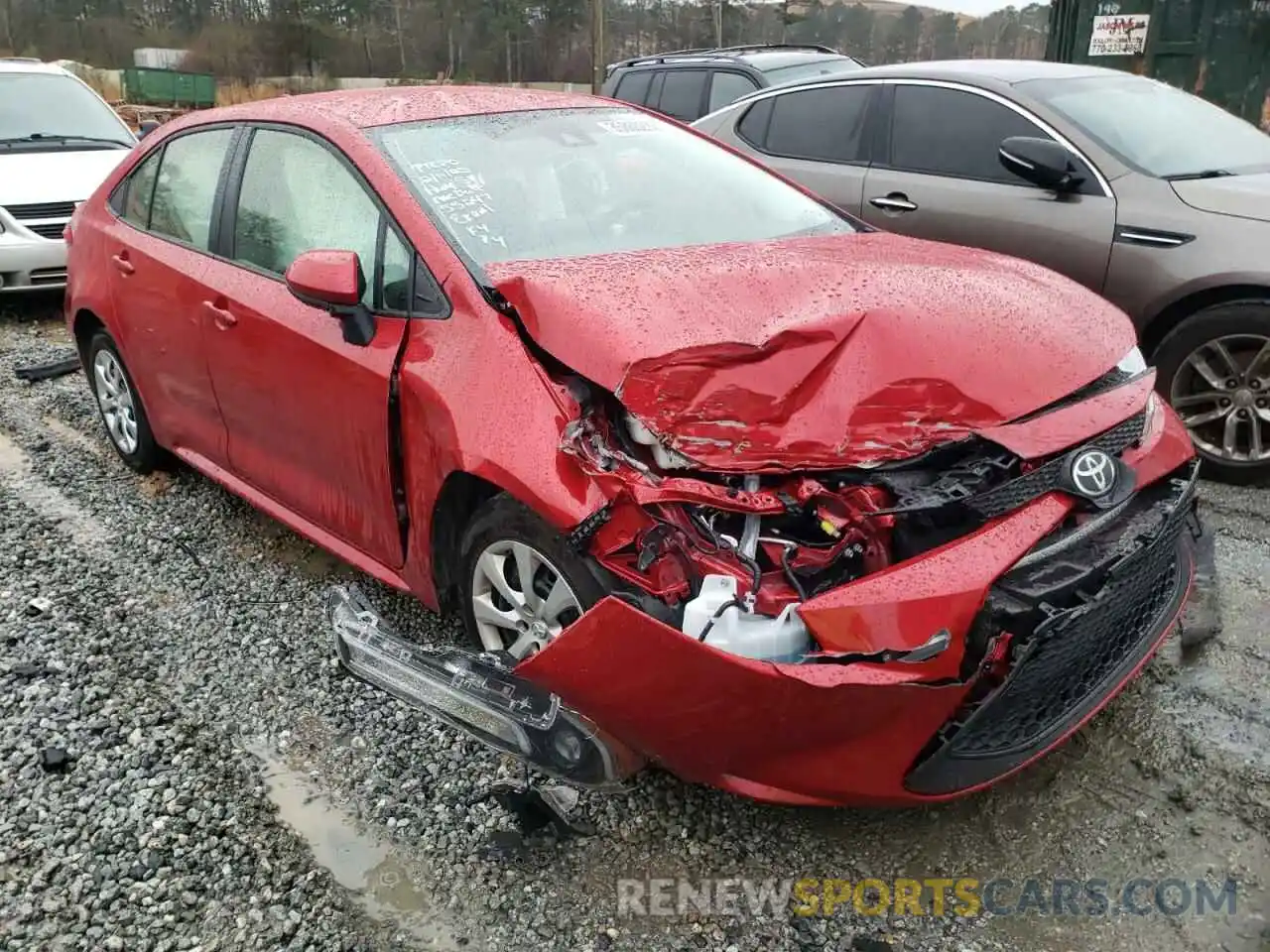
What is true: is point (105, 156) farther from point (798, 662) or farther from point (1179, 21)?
point (1179, 21)

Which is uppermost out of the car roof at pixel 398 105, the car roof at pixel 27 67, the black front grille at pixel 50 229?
the car roof at pixel 398 105

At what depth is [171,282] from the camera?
148 inches

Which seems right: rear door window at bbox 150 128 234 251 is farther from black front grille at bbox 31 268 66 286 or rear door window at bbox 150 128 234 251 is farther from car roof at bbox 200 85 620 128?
black front grille at bbox 31 268 66 286

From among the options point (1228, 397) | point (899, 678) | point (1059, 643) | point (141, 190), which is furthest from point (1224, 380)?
point (141, 190)

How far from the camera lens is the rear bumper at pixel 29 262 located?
24.0 ft

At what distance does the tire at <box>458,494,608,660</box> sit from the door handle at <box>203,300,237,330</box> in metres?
1.31

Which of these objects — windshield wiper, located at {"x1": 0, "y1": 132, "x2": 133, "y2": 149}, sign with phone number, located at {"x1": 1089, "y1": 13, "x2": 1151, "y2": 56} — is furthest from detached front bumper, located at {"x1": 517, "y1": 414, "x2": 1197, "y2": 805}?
sign with phone number, located at {"x1": 1089, "y1": 13, "x2": 1151, "y2": 56}

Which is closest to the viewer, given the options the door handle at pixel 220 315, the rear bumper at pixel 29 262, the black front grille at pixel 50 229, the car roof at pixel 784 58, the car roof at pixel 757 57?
the door handle at pixel 220 315

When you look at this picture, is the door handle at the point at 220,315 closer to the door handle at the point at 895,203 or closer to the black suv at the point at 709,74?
the door handle at the point at 895,203

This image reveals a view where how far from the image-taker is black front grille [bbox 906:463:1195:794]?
6.57 ft

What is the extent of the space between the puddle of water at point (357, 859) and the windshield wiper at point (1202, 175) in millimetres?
4206

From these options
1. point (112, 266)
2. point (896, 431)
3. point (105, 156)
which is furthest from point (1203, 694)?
point (105, 156)

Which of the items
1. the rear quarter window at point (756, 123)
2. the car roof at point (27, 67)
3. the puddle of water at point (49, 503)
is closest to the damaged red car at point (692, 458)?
the puddle of water at point (49, 503)

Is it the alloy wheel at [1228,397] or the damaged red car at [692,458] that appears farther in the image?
the alloy wheel at [1228,397]
